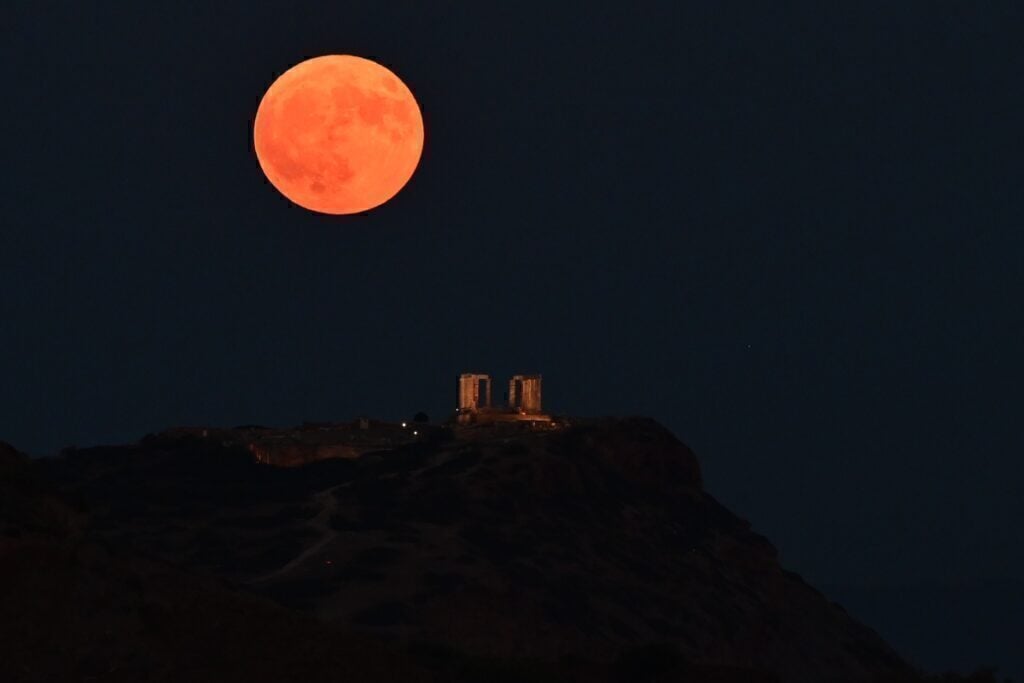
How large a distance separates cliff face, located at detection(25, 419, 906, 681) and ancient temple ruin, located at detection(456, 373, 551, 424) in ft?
18.7

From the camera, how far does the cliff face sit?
10212 cm

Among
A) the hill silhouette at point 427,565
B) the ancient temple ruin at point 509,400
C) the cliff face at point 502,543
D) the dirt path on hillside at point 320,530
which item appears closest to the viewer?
the hill silhouette at point 427,565

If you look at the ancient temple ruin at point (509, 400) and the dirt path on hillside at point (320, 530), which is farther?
the ancient temple ruin at point (509, 400)

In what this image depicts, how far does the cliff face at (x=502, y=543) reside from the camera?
335 ft

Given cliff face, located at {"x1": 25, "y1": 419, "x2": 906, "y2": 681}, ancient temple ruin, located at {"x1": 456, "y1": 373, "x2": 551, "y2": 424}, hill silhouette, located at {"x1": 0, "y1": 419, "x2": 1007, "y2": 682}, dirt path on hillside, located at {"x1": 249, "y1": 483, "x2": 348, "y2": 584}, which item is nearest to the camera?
hill silhouette, located at {"x1": 0, "y1": 419, "x2": 1007, "y2": 682}

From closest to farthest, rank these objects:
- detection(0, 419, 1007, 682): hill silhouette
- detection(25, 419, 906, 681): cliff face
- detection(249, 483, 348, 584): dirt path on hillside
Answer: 1. detection(0, 419, 1007, 682): hill silhouette
2. detection(25, 419, 906, 681): cliff face
3. detection(249, 483, 348, 584): dirt path on hillside

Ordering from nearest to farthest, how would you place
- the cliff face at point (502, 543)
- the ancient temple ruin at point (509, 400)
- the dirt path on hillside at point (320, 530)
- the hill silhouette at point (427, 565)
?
the hill silhouette at point (427, 565) < the cliff face at point (502, 543) < the dirt path on hillside at point (320, 530) < the ancient temple ruin at point (509, 400)

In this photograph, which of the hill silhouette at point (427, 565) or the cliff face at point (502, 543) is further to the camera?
the cliff face at point (502, 543)

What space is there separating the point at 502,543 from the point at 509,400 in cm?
3435

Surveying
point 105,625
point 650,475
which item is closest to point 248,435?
point 650,475

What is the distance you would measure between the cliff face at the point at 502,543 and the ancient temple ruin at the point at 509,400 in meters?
5.69

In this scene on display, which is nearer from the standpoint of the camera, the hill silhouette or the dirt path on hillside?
the hill silhouette

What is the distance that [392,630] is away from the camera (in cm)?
9550

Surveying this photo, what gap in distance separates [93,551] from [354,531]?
60.0 m
